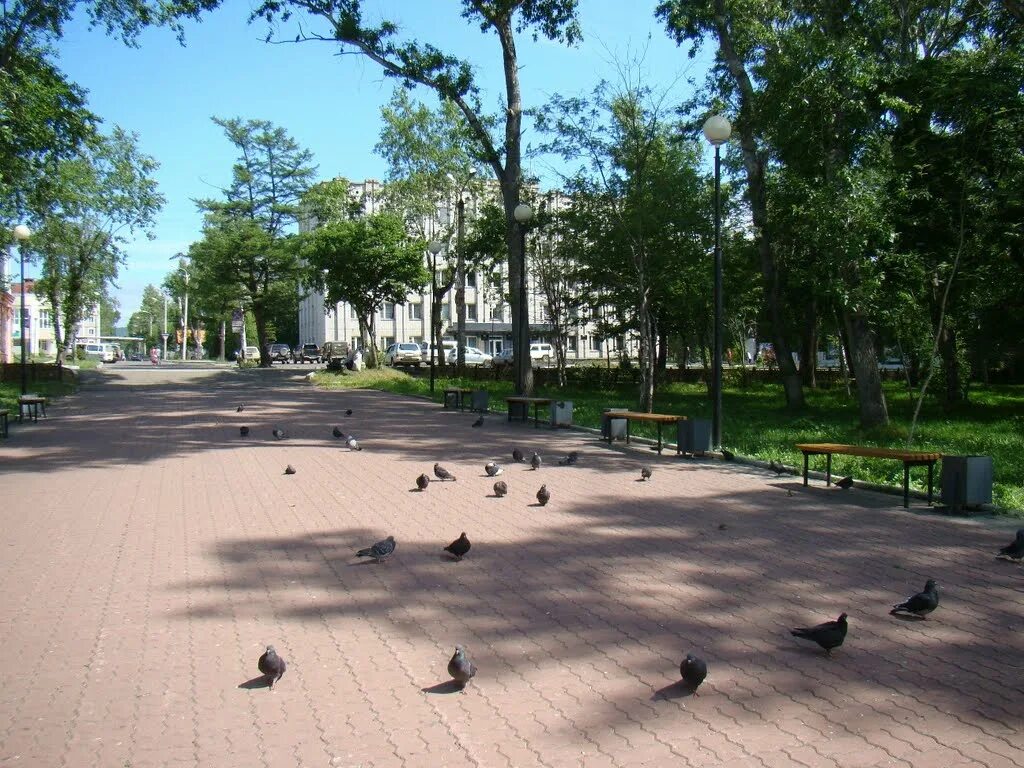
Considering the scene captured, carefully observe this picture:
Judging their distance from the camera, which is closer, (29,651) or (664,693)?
(664,693)

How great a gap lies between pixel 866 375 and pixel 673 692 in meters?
14.5

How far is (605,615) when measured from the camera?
5477 millimetres

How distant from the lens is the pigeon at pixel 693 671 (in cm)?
415

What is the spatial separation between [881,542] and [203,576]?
590 centimetres

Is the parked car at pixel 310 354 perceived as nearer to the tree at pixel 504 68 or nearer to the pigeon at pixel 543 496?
the tree at pixel 504 68

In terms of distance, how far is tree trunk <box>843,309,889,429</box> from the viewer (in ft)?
54.8

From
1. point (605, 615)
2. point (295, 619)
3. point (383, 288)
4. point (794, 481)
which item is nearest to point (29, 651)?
point (295, 619)

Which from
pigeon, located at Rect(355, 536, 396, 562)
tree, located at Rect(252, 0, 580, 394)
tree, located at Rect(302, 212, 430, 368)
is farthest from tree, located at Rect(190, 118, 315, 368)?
pigeon, located at Rect(355, 536, 396, 562)

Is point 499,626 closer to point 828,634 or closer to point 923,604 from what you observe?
point 828,634

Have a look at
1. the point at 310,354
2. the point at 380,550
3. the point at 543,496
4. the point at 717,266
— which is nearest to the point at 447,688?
the point at 380,550

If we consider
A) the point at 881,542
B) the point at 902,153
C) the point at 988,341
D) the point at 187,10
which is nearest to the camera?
the point at 881,542

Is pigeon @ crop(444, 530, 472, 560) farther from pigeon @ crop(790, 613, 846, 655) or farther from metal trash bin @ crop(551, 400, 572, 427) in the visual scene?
metal trash bin @ crop(551, 400, 572, 427)

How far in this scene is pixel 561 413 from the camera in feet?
59.1

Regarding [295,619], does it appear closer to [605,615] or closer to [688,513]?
[605,615]
